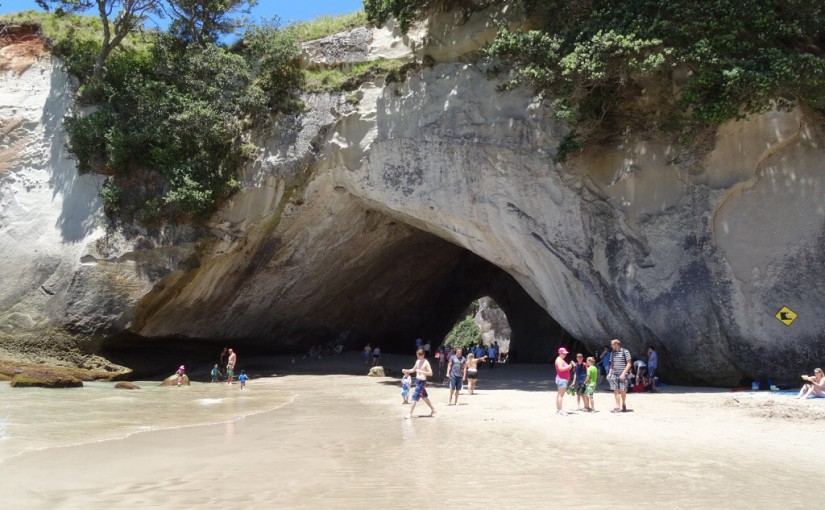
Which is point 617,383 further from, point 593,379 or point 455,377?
point 455,377

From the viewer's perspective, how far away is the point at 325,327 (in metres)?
23.5

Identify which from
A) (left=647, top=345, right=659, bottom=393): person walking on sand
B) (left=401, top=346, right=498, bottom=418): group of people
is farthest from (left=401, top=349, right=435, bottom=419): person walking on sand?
(left=647, top=345, right=659, bottom=393): person walking on sand

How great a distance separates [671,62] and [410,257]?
41.8 feet

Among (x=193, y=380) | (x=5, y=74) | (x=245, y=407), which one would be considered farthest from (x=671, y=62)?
(x=5, y=74)

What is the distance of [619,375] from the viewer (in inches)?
364

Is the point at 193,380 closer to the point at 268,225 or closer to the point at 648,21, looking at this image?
the point at 268,225

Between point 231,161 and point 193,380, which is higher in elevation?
point 231,161

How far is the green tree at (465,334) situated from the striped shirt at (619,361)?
35060 millimetres

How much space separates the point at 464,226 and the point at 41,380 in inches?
383

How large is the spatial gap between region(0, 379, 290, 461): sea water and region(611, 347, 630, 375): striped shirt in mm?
5787

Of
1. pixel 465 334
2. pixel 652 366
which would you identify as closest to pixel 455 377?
pixel 652 366

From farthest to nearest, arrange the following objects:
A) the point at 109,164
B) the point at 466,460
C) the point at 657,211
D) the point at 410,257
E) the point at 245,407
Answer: the point at 410,257, the point at 109,164, the point at 657,211, the point at 245,407, the point at 466,460

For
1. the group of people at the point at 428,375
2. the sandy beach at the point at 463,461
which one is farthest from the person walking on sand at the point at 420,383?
the sandy beach at the point at 463,461

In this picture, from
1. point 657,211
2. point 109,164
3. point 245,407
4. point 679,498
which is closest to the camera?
point 679,498
